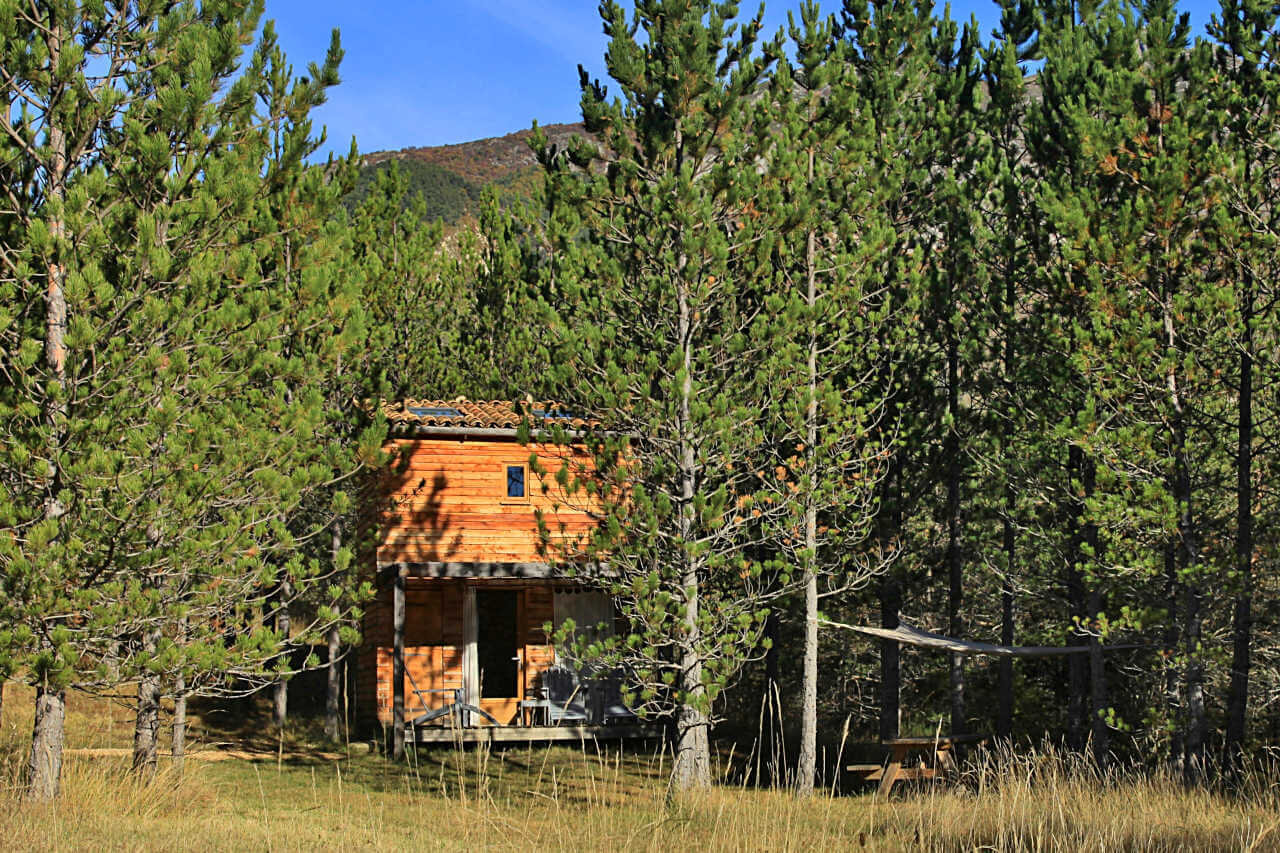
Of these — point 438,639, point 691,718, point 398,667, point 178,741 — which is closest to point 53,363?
point 178,741

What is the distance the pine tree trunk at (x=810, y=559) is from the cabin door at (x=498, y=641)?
682 cm

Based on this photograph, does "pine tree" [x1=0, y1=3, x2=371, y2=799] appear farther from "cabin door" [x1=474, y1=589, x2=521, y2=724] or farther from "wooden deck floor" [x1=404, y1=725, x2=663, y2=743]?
"cabin door" [x1=474, y1=589, x2=521, y2=724]

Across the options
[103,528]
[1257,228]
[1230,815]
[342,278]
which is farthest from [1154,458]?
[103,528]

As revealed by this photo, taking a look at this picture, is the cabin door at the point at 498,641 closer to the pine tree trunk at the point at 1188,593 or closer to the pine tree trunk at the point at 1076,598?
the pine tree trunk at the point at 1076,598

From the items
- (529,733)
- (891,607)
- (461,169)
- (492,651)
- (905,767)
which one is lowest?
(529,733)

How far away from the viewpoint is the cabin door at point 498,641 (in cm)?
2073

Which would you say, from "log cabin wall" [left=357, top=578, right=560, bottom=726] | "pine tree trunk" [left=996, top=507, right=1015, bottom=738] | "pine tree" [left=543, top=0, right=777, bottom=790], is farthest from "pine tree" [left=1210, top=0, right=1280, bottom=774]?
"log cabin wall" [left=357, top=578, right=560, bottom=726]

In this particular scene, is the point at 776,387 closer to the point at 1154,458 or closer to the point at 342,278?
the point at 1154,458

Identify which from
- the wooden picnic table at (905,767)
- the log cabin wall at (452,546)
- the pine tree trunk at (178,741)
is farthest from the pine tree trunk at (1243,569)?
the pine tree trunk at (178,741)

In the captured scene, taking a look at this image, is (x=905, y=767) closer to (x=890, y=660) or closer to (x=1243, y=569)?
(x=890, y=660)

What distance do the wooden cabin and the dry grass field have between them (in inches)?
204

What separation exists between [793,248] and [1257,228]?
5481 millimetres

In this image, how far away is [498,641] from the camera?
20.8 meters

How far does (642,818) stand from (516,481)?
1260cm
